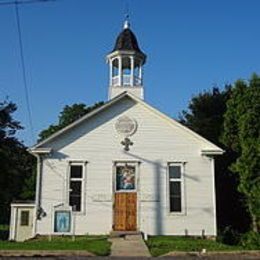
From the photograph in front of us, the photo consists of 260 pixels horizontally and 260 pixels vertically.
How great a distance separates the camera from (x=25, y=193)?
59844 millimetres

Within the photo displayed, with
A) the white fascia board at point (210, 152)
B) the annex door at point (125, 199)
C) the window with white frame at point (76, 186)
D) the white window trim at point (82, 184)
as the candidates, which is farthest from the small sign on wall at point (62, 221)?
the white fascia board at point (210, 152)

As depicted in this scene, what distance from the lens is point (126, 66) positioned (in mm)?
30062

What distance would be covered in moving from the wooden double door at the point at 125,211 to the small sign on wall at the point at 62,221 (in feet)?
7.33

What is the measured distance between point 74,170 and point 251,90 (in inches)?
370

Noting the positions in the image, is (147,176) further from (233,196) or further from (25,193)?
(25,193)

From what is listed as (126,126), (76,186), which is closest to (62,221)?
(76,186)

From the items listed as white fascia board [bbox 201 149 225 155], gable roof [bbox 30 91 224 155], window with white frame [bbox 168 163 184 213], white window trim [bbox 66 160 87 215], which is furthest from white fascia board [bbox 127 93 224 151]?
white window trim [bbox 66 160 87 215]

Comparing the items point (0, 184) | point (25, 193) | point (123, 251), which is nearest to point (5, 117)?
point (0, 184)

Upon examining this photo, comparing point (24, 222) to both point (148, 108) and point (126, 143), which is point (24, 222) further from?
point (148, 108)

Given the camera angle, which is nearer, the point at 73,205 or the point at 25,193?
the point at 73,205

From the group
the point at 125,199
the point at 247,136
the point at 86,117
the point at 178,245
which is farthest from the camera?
the point at 86,117

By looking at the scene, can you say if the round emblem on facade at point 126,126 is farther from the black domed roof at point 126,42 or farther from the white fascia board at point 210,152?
the black domed roof at point 126,42

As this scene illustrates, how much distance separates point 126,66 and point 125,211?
29.7 feet

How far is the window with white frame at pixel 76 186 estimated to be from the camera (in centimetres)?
2492
